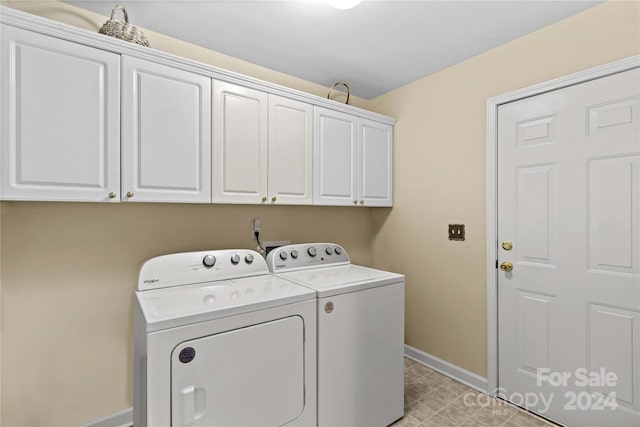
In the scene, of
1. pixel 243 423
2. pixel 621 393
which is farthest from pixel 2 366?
pixel 621 393

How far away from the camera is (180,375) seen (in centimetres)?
129

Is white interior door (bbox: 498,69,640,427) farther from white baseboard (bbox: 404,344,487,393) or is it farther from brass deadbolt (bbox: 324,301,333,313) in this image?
brass deadbolt (bbox: 324,301,333,313)

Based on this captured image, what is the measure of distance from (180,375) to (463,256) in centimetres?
205

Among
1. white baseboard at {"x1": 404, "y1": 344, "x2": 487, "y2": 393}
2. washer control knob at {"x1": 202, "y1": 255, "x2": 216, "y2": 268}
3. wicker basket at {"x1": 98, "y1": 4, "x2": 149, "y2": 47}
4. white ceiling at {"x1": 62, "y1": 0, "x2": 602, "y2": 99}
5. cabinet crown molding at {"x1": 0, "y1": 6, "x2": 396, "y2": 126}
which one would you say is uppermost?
white ceiling at {"x1": 62, "y1": 0, "x2": 602, "y2": 99}

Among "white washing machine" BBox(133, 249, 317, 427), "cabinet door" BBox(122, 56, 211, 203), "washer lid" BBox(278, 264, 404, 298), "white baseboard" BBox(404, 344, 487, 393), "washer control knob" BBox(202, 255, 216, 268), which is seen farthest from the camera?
"white baseboard" BBox(404, 344, 487, 393)

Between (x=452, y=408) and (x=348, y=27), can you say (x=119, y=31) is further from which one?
(x=452, y=408)

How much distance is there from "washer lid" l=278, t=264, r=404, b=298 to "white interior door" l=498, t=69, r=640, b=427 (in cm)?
90

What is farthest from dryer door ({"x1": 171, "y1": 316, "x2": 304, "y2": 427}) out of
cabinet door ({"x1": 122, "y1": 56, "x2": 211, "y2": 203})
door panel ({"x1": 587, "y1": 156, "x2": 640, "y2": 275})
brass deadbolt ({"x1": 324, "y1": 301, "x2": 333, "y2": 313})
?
door panel ({"x1": 587, "y1": 156, "x2": 640, "y2": 275})

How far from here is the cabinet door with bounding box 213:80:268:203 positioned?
191 centimetres

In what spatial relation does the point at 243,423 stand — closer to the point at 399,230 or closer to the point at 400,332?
the point at 400,332

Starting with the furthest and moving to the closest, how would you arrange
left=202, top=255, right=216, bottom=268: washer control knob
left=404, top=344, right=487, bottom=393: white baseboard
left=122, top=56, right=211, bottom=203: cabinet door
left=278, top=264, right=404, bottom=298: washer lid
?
1. left=404, top=344, right=487, bottom=393: white baseboard
2. left=202, top=255, right=216, bottom=268: washer control knob
3. left=278, top=264, right=404, bottom=298: washer lid
4. left=122, top=56, right=211, bottom=203: cabinet door

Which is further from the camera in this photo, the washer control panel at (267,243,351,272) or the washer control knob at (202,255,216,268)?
the washer control panel at (267,243,351,272)

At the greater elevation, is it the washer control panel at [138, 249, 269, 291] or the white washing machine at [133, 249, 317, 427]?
the washer control panel at [138, 249, 269, 291]

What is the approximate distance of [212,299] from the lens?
59.8 inches
